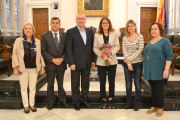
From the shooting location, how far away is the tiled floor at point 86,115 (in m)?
2.74

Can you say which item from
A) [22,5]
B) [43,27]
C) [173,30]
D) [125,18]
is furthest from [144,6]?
[22,5]

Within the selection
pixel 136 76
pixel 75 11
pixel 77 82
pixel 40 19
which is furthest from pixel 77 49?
pixel 40 19

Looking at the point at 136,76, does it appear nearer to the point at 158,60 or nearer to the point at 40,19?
the point at 158,60

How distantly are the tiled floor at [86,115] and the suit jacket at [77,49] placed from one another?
2.56ft

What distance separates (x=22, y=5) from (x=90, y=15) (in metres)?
3.53

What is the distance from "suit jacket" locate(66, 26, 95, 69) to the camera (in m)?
2.87

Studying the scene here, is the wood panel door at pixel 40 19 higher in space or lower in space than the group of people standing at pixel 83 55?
higher

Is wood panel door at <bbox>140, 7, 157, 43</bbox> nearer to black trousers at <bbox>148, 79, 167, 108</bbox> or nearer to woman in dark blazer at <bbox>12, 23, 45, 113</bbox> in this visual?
black trousers at <bbox>148, 79, 167, 108</bbox>

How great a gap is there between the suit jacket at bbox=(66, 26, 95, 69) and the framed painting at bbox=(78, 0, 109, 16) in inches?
249

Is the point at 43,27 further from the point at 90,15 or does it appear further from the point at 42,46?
the point at 42,46

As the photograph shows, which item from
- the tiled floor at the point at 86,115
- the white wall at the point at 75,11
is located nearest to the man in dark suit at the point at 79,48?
the tiled floor at the point at 86,115

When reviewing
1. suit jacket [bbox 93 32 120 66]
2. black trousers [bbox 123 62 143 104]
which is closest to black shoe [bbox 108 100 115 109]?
black trousers [bbox 123 62 143 104]

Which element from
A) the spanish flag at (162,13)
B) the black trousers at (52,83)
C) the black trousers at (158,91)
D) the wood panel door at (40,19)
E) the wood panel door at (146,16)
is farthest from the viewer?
the wood panel door at (40,19)

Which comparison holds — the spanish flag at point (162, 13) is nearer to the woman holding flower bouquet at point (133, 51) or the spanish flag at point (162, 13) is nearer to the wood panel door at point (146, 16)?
the wood panel door at point (146, 16)
